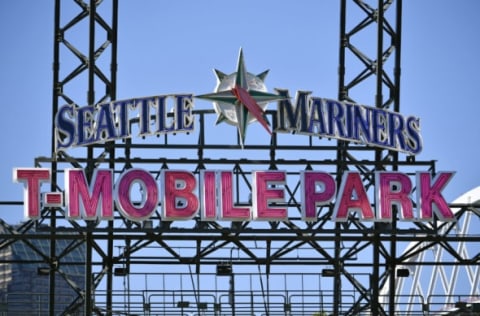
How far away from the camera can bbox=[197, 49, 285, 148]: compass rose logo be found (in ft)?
136

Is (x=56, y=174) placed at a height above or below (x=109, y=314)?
above

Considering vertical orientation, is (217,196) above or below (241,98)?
below

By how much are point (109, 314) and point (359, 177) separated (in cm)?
842

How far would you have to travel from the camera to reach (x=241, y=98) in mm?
41531

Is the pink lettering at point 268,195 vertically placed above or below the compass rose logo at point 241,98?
below

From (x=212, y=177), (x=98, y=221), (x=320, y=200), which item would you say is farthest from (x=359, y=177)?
(x=98, y=221)

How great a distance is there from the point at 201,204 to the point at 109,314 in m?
4.88

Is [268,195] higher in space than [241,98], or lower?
lower

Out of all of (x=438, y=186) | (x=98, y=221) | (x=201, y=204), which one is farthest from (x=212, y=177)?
(x=438, y=186)

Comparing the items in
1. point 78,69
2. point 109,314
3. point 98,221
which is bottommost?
point 109,314

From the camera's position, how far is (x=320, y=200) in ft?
137

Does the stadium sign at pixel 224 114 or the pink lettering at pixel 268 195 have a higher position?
the stadium sign at pixel 224 114

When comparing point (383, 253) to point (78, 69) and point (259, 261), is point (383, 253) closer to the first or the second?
point (259, 261)

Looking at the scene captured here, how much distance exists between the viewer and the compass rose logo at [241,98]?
4156 centimetres
